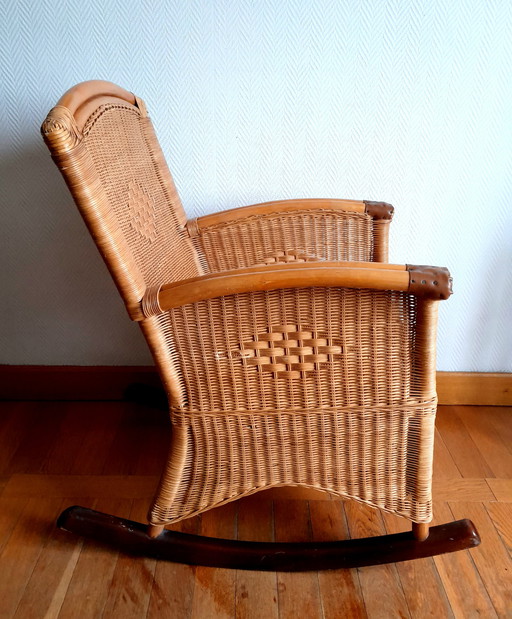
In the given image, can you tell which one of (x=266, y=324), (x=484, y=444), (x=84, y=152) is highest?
(x=84, y=152)

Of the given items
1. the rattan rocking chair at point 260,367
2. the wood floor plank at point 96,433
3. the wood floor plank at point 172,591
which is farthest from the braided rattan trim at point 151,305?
the wood floor plank at point 96,433

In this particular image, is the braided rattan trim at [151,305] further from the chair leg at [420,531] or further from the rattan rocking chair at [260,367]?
the chair leg at [420,531]

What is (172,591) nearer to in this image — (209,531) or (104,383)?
(209,531)

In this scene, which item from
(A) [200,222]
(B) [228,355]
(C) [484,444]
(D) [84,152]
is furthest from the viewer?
(C) [484,444]

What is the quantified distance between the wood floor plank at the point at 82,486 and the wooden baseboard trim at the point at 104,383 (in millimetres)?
334

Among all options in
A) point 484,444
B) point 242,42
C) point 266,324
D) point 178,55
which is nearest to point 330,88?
point 242,42

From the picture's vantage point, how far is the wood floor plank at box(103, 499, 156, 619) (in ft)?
3.10

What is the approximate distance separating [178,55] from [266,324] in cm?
76

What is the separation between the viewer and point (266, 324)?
2.68 feet

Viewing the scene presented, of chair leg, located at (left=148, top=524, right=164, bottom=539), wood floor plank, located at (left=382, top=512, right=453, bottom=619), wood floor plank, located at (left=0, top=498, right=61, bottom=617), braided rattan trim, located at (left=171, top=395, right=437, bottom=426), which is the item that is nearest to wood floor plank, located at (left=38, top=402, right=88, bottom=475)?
wood floor plank, located at (left=0, top=498, right=61, bottom=617)

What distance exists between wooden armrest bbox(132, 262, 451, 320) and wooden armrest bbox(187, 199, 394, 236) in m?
0.41

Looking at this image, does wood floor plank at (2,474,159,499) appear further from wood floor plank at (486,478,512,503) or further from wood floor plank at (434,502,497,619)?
wood floor plank at (486,478,512,503)

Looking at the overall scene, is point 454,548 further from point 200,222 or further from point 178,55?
point 178,55

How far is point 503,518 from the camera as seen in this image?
3.68ft
